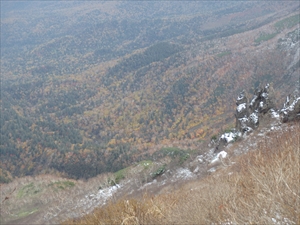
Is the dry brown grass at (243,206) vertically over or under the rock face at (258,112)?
over

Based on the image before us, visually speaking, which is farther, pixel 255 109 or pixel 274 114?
pixel 255 109

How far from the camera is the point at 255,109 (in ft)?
79.1

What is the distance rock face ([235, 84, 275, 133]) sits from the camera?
22077mm

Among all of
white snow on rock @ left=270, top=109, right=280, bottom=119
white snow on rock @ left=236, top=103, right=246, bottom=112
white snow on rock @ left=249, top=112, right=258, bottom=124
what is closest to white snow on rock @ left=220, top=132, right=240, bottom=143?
white snow on rock @ left=249, top=112, right=258, bottom=124

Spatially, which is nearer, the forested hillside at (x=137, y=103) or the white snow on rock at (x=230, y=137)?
the white snow on rock at (x=230, y=137)

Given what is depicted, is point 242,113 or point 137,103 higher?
point 242,113

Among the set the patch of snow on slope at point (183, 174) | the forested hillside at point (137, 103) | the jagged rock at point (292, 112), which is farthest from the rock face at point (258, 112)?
the forested hillside at point (137, 103)

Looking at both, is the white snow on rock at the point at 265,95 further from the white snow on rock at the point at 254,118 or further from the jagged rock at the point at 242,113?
the white snow on rock at the point at 254,118

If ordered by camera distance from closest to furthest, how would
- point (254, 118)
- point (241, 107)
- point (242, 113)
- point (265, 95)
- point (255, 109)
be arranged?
point (254, 118), point (265, 95), point (255, 109), point (242, 113), point (241, 107)

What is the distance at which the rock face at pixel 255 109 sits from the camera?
22.1 meters

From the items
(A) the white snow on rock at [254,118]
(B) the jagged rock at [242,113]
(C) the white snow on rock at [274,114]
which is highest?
(C) the white snow on rock at [274,114]

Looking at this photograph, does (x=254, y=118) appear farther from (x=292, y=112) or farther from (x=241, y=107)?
(x=241, y=107)

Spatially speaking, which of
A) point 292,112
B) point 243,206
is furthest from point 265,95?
point 243,206

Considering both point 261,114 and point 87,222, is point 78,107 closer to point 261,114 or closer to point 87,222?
point 261,114
